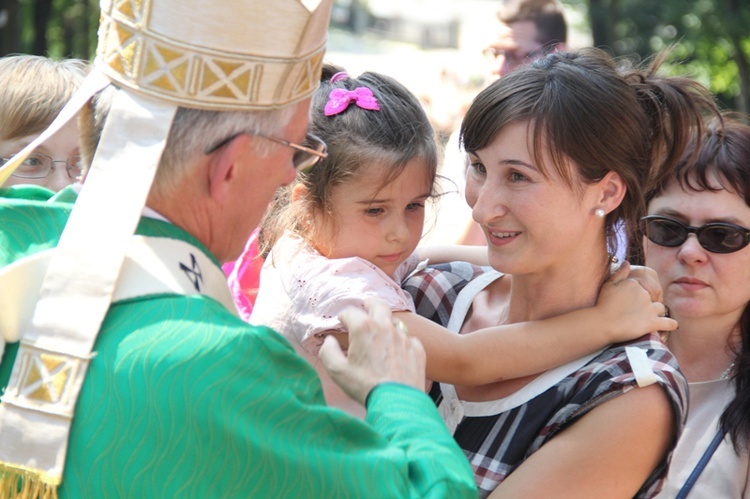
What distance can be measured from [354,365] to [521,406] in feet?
2.44

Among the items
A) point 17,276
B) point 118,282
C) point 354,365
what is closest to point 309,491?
point 354,365

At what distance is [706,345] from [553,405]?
113 centimetres

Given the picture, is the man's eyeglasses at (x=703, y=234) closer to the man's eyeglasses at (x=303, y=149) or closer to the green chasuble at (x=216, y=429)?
the man's eyeglasses at (x=303, y=149)

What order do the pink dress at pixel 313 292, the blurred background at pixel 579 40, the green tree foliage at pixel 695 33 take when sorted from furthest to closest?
the green tree foliage at pixel 695 33 < the blurred background at pixel 579 40 < the pink dress at pixel 313 292

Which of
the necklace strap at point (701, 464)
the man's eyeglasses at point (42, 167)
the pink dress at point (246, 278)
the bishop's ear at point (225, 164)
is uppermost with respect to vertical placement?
the bishop's ear at point (225, 164)

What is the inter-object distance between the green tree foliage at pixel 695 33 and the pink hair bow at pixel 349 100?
1070cm

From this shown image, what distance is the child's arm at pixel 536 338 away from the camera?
2527 mm

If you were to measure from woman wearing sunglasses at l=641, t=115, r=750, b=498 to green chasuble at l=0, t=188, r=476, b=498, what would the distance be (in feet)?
5.57

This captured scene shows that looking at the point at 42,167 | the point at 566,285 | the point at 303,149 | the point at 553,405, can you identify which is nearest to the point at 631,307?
the point at 566,285

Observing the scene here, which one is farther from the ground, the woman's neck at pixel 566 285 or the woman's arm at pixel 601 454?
the woman's neck at pixel 566 285

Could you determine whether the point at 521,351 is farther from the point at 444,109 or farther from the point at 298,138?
the point at 444,109

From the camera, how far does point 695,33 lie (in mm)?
15117

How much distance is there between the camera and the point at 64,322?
1.74m

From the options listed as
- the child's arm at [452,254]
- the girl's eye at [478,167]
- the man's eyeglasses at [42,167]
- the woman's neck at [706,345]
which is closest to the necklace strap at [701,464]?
the woman's neck at [706,345]
